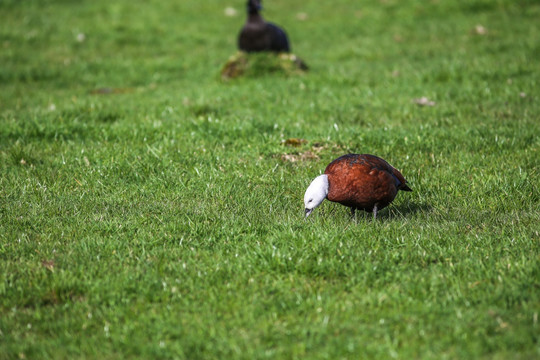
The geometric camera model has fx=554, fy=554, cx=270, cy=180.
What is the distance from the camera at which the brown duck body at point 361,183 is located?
509 cm

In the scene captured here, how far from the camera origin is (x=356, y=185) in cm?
509

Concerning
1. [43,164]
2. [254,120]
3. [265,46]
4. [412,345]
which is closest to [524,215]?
[412,345]

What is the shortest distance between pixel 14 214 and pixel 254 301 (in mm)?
2900

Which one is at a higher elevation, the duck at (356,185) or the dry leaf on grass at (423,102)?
the duck at (356,185)

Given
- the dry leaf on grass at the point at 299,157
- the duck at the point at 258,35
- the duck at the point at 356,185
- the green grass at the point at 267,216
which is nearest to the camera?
the green grass at the point at 267,216

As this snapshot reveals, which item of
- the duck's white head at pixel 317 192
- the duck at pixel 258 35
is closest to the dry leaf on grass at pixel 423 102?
the duck at pixel 258 35

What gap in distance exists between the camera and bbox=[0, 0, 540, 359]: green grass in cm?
374

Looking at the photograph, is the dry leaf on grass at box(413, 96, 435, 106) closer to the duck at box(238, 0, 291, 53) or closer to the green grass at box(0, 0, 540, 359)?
the green grass at box(0, 0, 540, 359)

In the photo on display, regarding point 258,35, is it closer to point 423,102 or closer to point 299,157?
point 423,102

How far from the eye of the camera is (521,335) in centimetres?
349

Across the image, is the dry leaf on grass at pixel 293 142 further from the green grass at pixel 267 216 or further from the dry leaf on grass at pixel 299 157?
the dry leaf on grass at pixel 299 157

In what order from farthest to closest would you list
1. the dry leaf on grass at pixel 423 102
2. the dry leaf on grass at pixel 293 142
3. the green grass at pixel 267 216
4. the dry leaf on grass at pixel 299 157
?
the dry leaf on grass at pixel 423 102
the dry leaf on grass at pixel 293 142
the dry leaf on grass at pixel 299 157
the green grass at pixel 267 216

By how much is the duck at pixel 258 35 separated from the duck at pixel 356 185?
6.79 m

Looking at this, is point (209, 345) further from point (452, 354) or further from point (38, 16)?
point (38, 16)
